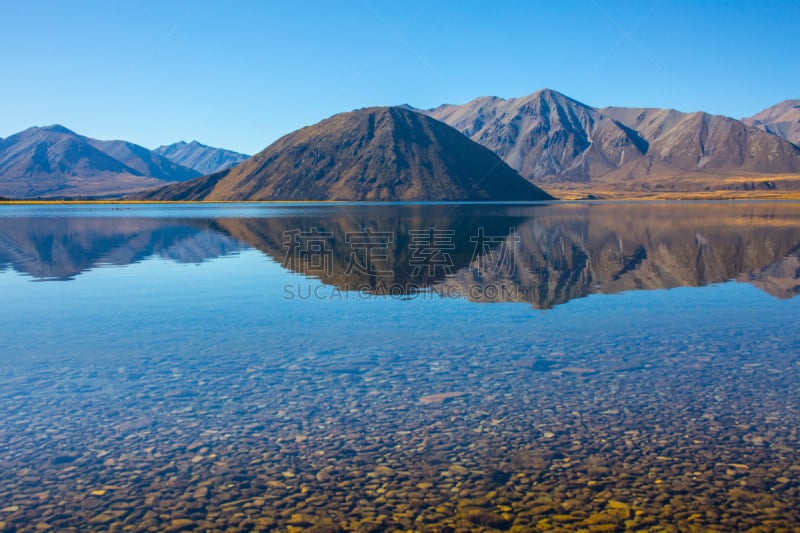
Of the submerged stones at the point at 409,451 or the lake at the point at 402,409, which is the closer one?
the submerged stones at the point at 409,451

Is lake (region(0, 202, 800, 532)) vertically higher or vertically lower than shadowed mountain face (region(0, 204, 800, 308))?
lower

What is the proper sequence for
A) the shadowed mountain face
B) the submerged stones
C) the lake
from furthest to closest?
the shadowed mountain face
the lake
the submerged stones

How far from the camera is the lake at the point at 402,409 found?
32.7 ft

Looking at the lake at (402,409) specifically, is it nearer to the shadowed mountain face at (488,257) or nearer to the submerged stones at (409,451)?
the submerged stones at (409,451)

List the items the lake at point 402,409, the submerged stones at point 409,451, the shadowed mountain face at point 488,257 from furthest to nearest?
the shadowed mountain face at point 488,257
the lake at point 402,409
the submerged stones at point 409,451

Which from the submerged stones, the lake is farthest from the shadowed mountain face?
the submerged stones

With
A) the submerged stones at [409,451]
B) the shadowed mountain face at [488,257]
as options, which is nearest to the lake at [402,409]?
the submerged stones at [409,451]

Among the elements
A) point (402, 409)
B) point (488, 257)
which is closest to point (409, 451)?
point (402, 409)

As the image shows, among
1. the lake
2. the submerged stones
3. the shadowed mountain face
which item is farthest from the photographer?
the shadowed mountain face

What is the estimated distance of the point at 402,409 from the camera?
14.2 meters

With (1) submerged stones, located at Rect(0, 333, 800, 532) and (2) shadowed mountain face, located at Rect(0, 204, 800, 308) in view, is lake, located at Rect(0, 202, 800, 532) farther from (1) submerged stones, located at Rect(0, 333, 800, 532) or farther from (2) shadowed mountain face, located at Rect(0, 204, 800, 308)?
(2) shadowed mountain face, located at Rect(0, 204, 800, 308)

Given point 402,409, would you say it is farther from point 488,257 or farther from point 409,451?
point 488,257

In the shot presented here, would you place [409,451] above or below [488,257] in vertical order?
below

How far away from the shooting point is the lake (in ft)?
32.7
